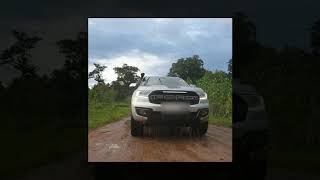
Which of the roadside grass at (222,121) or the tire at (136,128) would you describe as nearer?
the roadside grass at (222,121)

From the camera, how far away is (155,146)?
6.57 meters

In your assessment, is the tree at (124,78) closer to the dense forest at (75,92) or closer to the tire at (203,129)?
the dense forest at (75,92)

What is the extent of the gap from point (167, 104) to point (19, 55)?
2118 millimetres

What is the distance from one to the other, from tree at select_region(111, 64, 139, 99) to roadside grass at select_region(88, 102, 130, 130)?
0.49 feet

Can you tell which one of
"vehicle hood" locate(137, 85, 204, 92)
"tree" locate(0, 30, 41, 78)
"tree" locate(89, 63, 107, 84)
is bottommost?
"vehicle hood" locate(137, 85, 204, 92)

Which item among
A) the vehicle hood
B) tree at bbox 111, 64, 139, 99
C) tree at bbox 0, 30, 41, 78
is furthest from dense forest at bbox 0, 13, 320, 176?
the vehicle hood

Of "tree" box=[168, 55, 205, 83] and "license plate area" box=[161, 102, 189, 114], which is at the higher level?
"tree" box=[168, 55, 205, 83]

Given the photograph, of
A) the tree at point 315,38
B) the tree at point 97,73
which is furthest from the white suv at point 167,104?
the tree at point 315,38

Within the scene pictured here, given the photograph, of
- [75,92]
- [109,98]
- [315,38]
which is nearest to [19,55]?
[75,92]

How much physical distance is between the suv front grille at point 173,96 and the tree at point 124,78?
33 cm

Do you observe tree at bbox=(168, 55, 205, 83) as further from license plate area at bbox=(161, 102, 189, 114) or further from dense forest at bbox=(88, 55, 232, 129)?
license plate area at bbox=(161, 102, 189, 114)

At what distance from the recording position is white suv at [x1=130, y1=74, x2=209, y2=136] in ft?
21.4

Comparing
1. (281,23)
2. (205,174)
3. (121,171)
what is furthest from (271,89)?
(121,171)

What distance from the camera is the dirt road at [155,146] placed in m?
6.51
